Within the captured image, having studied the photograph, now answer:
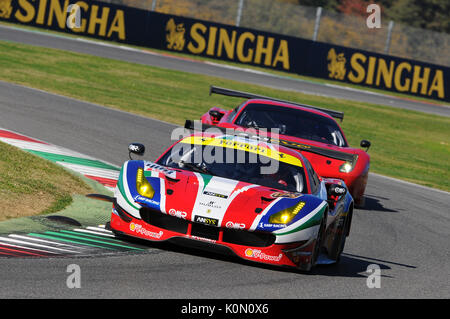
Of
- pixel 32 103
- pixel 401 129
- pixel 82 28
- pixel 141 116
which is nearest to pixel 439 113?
pixel 401 129

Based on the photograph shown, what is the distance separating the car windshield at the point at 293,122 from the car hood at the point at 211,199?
4930mm

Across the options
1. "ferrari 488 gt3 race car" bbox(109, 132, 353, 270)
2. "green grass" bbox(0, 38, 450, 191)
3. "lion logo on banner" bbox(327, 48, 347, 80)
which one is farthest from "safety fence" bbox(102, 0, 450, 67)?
Answer: "ferrari 488 gt3 race car" bbox(109, 132, 353, 270)

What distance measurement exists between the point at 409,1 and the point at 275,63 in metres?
39.9

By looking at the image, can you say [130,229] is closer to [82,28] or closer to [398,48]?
[82,28]

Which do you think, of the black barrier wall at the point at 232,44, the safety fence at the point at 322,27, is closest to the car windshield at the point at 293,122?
the black barrier wall at the point at 232,44

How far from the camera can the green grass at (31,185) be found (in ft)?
29.0

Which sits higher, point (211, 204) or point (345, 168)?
point (211, 204)

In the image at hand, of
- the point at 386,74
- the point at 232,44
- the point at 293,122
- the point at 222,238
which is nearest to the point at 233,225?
the point at 222,238

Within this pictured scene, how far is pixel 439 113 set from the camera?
111 ft

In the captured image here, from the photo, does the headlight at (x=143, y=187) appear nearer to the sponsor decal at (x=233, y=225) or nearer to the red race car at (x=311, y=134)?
the sponsor decal at (x=233, y=225)

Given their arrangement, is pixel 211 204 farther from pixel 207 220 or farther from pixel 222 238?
pixel 222 238

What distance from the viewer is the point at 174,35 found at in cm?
3653

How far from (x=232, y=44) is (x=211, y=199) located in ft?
98.5

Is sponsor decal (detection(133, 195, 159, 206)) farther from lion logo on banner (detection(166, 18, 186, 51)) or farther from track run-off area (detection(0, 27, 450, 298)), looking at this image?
lion logo on banner (detection(166, 18, 186, 51))
